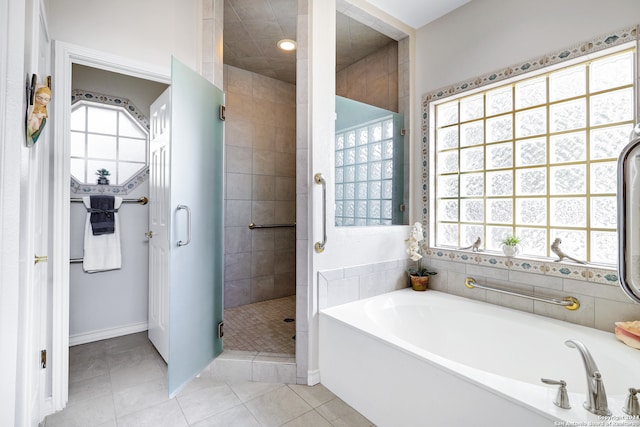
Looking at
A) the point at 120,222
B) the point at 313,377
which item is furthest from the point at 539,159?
the point at 120,222

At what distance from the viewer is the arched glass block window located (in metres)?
2.52

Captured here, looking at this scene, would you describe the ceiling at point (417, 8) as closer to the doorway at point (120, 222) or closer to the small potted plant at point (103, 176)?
the doorway at point (120, 222)

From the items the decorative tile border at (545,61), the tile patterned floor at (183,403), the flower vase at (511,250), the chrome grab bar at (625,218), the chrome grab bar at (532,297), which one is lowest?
the tile patterned floor at (183,403)

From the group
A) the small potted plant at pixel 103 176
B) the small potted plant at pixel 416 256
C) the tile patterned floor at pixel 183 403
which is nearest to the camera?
the tile patterned floor at pixel 183 403

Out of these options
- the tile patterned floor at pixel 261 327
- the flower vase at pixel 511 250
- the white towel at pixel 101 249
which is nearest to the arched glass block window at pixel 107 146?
the white towel at pixel 101 249

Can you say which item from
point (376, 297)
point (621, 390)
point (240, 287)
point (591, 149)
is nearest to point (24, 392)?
point (376, 297)

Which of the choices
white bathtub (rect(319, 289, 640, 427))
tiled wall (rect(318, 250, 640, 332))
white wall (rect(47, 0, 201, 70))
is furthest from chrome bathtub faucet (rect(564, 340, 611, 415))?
white wall (rect(47, 0, 201, 70))

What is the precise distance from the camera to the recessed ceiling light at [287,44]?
276 cm

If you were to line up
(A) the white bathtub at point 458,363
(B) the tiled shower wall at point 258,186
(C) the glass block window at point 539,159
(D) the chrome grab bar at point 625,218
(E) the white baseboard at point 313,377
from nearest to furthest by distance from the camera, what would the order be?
(D) the chrome grab bar at point 625,218
(A) the white bathtub at point 458,363
(C) the glass block window at point 539,159
(E) the white baseboard at point 313,377
(B) the tiled shower wall at point 258,186

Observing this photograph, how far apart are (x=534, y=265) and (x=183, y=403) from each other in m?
2.31

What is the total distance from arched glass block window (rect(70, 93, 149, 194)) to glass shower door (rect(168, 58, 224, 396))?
1.12 metres

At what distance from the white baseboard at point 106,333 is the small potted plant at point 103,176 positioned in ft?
4.20

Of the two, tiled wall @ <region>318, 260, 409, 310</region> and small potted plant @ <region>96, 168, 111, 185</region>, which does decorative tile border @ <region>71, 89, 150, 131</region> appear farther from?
tiled wall @ <region>318, 260, 409, 310</region>

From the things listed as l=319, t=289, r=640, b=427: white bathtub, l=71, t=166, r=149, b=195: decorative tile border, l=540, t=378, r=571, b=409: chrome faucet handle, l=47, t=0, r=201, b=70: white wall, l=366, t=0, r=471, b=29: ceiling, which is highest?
l=366, t=0, r=471, b=29: ceiling
